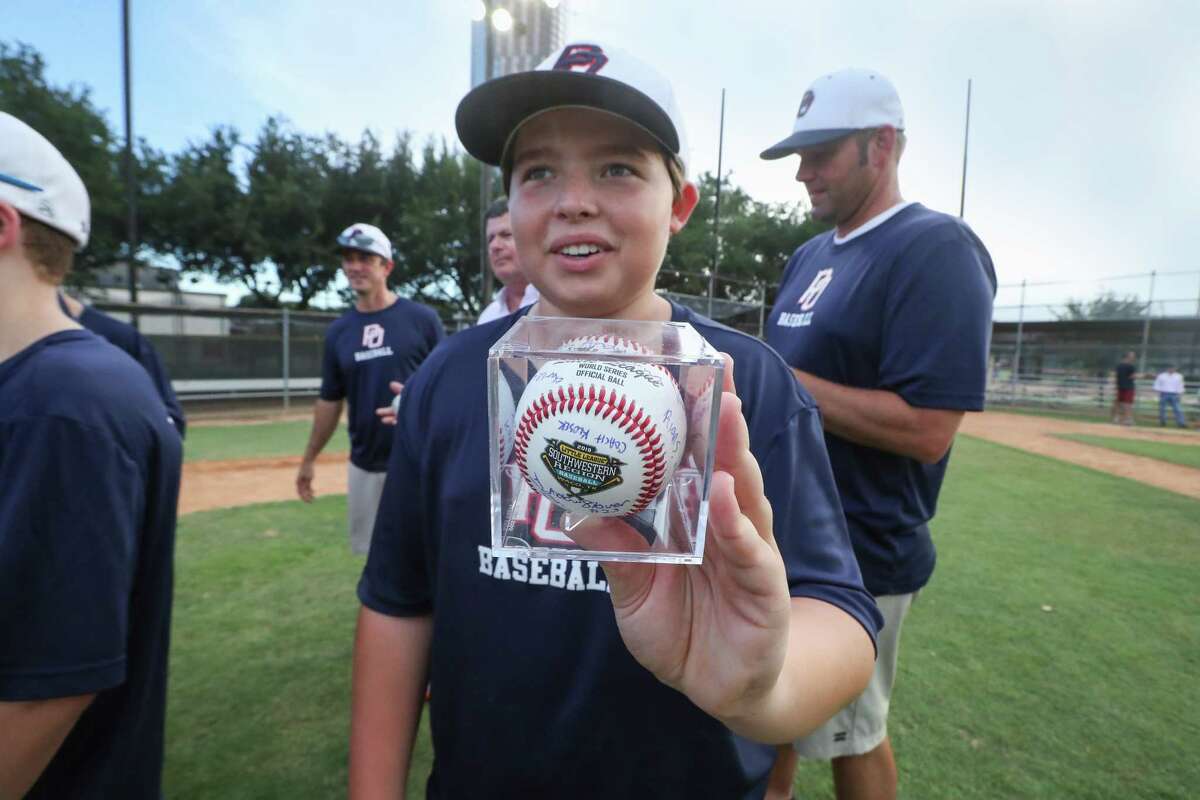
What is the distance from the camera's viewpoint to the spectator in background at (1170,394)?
16.4 meters

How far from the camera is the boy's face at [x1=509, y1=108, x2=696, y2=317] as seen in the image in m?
1.17

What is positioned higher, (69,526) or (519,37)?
(519,37)

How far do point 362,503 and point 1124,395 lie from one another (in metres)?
19.8

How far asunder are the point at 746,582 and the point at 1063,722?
10.5ft

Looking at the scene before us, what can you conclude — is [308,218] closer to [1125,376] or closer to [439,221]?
[439,221]

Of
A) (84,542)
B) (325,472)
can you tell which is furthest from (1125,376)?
(84,542)

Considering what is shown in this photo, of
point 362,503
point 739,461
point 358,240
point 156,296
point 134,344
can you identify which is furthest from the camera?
point 156,296

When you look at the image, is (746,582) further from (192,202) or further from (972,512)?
(192,202)

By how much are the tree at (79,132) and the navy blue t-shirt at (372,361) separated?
16629 millimetres

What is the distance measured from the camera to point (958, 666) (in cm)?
343

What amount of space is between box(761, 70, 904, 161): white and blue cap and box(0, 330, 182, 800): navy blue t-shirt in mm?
2049

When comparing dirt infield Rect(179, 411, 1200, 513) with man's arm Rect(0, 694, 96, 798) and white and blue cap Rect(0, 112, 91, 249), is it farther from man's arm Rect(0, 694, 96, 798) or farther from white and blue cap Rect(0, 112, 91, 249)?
man's arm Rect(0, 694, 96, 798)

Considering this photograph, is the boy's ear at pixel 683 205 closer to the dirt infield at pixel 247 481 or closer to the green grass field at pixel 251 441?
the dirt infield at pixel 247 481

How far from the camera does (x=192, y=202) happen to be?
72.8 feet
